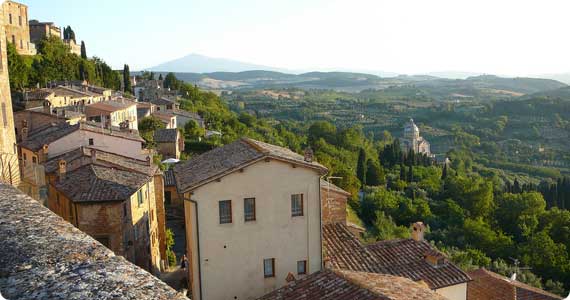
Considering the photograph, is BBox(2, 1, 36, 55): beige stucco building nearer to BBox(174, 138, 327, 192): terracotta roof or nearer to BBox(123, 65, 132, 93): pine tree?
BBox(123, 65, 132, 93): pine tree

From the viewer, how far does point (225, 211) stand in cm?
1282

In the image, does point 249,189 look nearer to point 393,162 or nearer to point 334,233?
point 334,233

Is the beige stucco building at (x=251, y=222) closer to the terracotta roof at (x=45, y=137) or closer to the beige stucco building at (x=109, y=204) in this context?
the beige stucco building at (x=109, y=204)

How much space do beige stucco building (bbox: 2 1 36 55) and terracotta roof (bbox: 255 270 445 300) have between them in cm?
5049

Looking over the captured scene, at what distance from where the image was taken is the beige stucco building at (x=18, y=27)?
2082 inches

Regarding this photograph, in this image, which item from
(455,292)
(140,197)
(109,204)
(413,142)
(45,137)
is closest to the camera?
(455,292)

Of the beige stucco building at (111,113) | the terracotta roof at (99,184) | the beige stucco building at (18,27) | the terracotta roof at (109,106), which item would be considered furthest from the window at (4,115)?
the beige stucco building at (18,27)

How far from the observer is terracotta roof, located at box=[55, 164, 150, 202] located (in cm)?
1554

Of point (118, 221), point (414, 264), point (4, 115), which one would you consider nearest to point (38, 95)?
point (4, 115)

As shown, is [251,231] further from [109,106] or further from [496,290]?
[109,106]

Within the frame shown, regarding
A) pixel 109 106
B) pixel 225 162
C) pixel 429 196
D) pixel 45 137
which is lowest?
pixel 429 196

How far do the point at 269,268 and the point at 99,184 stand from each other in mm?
6329

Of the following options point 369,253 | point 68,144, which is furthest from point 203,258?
point 68,144

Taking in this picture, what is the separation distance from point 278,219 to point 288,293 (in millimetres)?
2824
